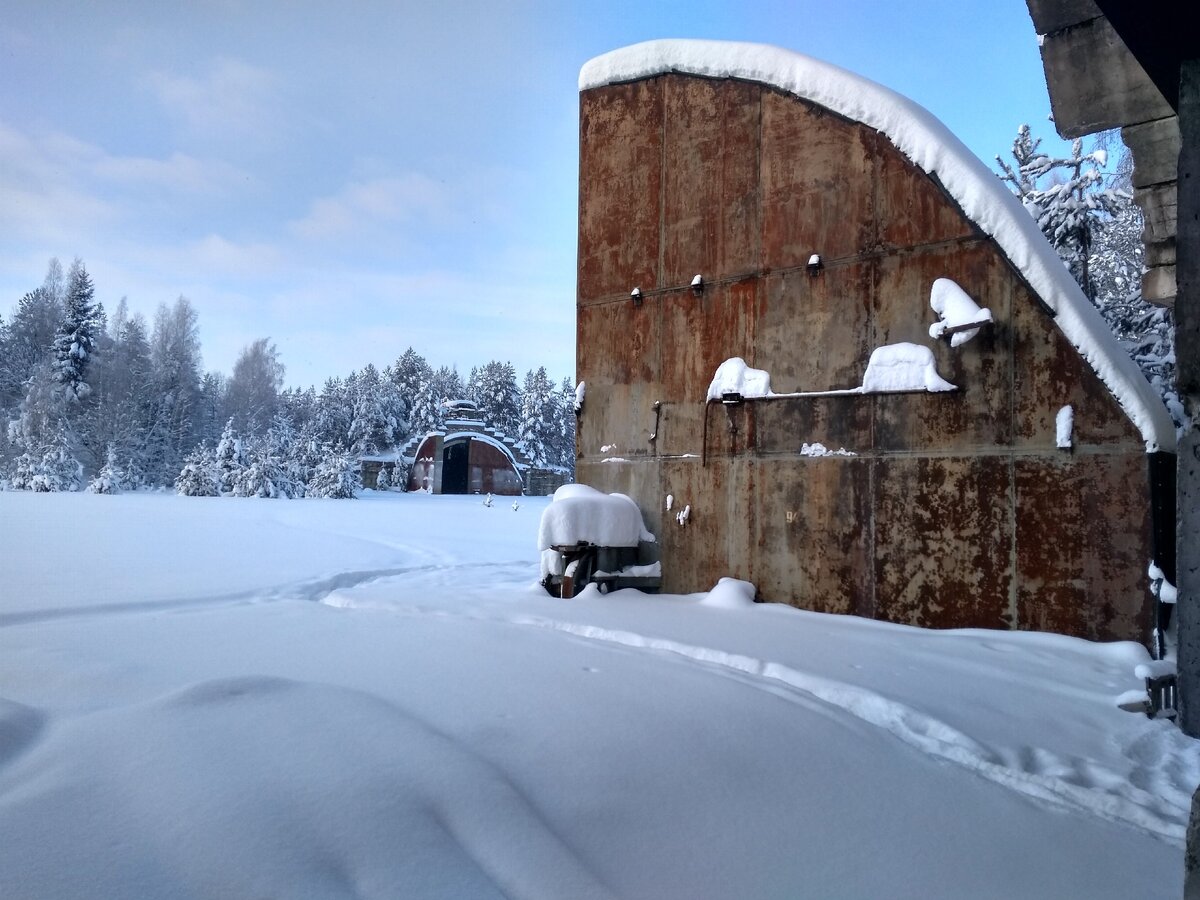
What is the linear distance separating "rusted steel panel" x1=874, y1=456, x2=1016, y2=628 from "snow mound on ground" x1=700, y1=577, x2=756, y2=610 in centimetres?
117

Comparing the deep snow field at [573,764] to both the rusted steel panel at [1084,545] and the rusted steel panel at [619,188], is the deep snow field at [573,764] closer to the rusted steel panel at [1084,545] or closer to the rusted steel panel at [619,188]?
the rusted steel panel at [1084,545]

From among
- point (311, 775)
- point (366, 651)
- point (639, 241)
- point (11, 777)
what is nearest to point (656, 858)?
point (311, 775)

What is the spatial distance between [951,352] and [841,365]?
93cm

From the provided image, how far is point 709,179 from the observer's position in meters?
7.47

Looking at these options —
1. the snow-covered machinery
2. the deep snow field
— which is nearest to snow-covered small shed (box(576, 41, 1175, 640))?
the snow-covered machinery

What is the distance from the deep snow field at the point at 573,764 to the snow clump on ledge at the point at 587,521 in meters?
1.63

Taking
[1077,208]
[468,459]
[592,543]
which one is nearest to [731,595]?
[592,543]

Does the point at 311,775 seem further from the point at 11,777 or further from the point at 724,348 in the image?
the point at 724,348

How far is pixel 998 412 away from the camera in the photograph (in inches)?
226

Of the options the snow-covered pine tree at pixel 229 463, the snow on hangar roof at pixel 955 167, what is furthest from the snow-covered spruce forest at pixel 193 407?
the snow on hangar roof at pixel 955 167

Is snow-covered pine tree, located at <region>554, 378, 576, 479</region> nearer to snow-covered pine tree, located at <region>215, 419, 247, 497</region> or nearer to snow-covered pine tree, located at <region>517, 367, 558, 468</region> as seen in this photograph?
snow-covered pine tree, located at <region>517, 367, 558, 468</region>

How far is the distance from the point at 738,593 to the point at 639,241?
4.04 metres

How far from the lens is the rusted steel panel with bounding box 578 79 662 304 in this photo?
25.9 ft

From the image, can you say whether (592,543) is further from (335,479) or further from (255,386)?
(255,386)
